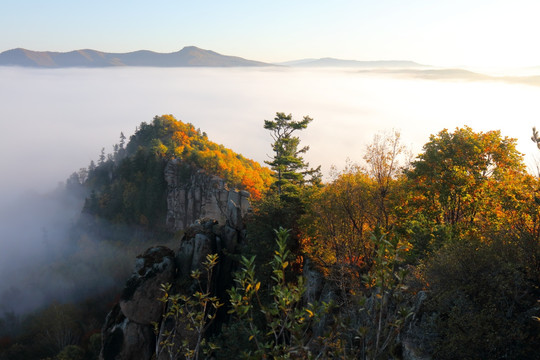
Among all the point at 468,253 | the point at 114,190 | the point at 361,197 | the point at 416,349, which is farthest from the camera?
the point at 114,190

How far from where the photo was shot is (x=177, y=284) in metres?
31.2

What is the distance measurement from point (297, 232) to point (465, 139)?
12.5 metres

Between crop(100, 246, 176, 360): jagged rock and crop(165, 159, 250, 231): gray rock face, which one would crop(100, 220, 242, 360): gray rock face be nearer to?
crop(100, 246, 176, 360): jagged rock

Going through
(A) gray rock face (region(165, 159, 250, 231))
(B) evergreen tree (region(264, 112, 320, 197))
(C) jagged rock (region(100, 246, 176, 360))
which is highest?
(B) evergreen tree (region(264, 112, 320, 197))

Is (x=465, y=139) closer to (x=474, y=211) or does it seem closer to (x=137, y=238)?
(x=474, y=211)

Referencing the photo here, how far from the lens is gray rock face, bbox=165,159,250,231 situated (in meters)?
83.9

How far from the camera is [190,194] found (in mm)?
88812

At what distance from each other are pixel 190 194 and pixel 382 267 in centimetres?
8598

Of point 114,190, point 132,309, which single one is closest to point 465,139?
point 132,309

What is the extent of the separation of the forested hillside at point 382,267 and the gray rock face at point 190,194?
127 ft

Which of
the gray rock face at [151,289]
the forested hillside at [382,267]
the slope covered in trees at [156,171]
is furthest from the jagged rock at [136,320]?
the slope covered in trees at [156,171]

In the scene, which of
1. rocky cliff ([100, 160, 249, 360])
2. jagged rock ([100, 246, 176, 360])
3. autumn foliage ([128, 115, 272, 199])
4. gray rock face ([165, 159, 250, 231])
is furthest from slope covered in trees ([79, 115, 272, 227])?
jagged rock ([100, 246, 176, 360])

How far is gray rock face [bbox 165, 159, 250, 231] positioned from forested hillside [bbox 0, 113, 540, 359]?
127 feet

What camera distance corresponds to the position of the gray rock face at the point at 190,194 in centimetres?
8388
